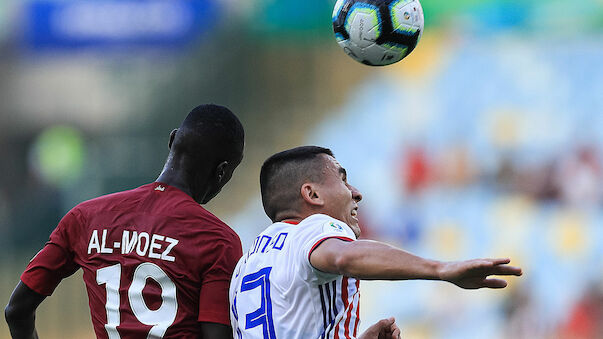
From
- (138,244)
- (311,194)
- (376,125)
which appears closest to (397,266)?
(311,194)

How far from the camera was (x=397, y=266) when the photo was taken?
11.0 feet

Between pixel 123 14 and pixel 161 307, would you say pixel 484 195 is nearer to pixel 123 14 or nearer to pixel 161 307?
pixel 123 14

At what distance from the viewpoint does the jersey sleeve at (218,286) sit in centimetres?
428

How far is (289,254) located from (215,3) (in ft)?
31.0

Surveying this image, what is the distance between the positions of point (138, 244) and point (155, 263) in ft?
0.44

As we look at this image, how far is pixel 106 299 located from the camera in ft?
14.4

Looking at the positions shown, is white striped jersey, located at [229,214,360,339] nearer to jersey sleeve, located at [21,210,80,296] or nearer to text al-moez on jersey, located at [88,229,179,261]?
text al-moez on jersey, located at [88,229,179,261]

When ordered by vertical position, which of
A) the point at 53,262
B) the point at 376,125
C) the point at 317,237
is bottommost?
the point at 53,262

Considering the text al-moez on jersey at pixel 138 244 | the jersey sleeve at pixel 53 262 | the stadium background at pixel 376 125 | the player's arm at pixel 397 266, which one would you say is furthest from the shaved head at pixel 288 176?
the stadium background at pixel 376 125

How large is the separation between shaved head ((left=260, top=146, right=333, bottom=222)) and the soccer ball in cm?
135

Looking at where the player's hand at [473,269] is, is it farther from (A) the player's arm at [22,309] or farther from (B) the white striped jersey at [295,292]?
(A) the player's arm at [22,309]

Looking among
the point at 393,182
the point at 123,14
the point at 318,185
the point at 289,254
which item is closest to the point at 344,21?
the point at 318,185

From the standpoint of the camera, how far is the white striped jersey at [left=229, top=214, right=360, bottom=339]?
384cm

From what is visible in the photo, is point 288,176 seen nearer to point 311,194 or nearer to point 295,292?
point 311,194
